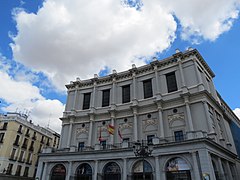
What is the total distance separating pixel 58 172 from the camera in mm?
25094

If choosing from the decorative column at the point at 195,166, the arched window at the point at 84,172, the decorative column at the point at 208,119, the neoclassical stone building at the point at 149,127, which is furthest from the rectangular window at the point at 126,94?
the decorative column at the point at 195,166

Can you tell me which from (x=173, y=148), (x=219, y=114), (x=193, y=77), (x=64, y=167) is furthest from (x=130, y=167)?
(x=219, y=114)

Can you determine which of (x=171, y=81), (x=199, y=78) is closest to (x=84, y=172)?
(x=171, y=81)

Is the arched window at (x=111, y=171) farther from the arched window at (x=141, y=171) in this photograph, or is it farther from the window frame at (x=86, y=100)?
the window frame at (x=86, y=100)

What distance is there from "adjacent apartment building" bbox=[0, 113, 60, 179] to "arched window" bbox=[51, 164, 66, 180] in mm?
11757

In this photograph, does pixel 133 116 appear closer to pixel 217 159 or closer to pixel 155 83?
pixel 155 83

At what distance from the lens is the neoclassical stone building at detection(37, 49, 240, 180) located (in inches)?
778

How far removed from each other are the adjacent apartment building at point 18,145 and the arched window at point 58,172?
38.6 ft

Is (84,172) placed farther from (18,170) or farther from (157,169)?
(18,170)

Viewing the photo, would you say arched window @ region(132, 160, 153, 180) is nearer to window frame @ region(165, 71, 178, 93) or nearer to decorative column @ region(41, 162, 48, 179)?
window frame @ region(165, 71, 178, 93)

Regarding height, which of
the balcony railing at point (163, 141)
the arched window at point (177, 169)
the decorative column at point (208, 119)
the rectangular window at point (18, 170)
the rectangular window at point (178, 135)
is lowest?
the arched window at point (177, 169)

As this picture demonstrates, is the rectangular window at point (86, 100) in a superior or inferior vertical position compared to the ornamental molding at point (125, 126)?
superior

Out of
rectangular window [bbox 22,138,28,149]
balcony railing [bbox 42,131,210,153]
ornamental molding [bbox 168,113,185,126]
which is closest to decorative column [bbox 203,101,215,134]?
balcony railing [bbox 42,131,210,153]

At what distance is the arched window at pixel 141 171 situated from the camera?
21.0m
